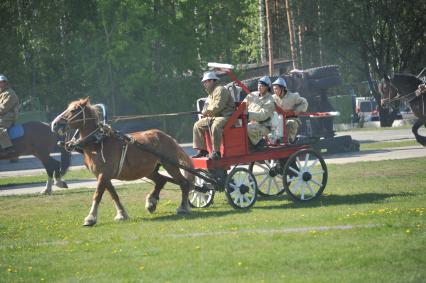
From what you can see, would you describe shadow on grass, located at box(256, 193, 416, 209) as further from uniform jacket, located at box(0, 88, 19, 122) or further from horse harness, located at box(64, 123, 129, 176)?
uniform jacket, located at box(0, 88, 19, 122)

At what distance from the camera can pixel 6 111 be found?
2036cm

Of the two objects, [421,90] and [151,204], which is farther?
[421,90]

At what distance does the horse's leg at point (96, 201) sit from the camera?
13758mm

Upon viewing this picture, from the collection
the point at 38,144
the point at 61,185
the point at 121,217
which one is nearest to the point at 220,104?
the point at 121,217

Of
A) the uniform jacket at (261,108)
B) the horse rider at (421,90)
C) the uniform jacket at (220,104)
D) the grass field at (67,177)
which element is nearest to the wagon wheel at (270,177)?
the uniform jacket at (261,108)

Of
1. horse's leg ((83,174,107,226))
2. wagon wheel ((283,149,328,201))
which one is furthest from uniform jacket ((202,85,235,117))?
horse's leg ((83,174,107,226))

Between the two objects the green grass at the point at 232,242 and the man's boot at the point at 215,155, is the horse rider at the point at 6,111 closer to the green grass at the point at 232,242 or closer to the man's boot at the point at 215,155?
the green grass at the point at 232,242

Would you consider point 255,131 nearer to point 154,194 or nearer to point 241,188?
point 241,188

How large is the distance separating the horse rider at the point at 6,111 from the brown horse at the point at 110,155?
19.9ft

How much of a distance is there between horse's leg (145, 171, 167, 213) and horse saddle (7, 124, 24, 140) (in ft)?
21.2

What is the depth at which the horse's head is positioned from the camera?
14.4m

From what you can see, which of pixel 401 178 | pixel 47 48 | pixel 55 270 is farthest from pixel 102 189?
pixel 47 48

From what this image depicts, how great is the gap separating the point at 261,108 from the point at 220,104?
976 millimetres

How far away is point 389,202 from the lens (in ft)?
47.4
